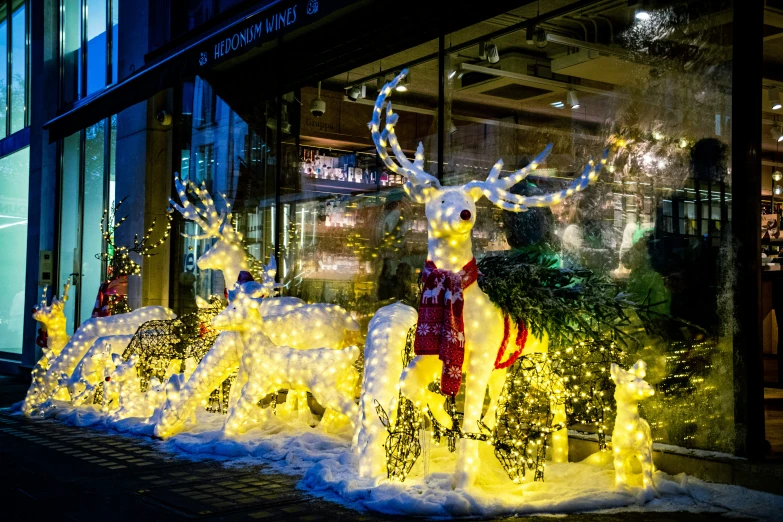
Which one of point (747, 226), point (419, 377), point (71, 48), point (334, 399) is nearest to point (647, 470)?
point (419, 377)

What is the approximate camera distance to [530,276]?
622cm

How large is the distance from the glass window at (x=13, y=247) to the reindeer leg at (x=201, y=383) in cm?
1127

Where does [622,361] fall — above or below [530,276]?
below

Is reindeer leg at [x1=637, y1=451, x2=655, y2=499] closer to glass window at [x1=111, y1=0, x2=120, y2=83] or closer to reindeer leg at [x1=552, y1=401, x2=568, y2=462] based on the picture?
reindeer leg at [x1=552, y1=401, x2=568, y2=462]

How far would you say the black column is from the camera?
5953mm

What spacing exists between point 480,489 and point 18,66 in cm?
1638

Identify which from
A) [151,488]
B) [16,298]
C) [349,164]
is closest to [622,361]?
[151,488]

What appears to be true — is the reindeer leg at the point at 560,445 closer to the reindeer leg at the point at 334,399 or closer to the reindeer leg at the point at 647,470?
the reindeer leg at the point at 647,470

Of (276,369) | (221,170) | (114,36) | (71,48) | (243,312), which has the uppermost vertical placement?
(71,48)

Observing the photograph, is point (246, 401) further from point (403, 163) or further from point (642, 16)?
point (642, 16)

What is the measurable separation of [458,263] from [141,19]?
949 centimetres

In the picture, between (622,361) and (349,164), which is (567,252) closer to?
(622,361)

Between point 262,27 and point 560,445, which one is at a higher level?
point 262,27

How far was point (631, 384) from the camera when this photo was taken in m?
5.54
